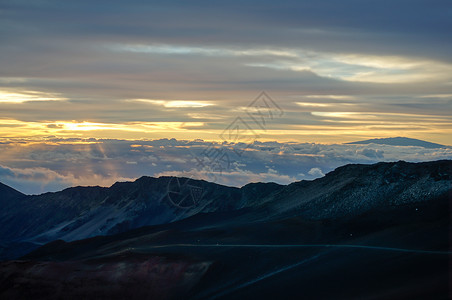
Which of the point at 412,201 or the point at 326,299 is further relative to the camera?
the point at 412,201

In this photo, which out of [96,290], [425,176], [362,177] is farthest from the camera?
[362,177]

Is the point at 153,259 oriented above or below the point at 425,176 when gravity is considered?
below

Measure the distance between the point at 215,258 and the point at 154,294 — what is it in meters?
12.7

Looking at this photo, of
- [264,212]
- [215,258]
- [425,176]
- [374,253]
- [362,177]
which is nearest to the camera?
[374,253]

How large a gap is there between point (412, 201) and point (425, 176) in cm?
1213

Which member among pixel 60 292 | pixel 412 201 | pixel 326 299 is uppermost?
pixel 412 201

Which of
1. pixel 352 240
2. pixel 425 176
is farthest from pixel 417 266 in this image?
pixel 425 176

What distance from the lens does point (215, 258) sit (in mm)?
86938

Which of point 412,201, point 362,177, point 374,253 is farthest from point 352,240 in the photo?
point 362,177

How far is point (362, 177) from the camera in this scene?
129m

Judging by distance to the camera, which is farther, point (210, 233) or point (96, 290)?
point (210, 233)

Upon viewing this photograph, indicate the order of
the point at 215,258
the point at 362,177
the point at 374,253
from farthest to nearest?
the point at 362,177, the point at 215,258, the point at 374,253

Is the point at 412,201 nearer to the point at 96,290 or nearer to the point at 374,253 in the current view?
the point at 374,253

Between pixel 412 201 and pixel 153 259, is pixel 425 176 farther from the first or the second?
pixel 153 259
